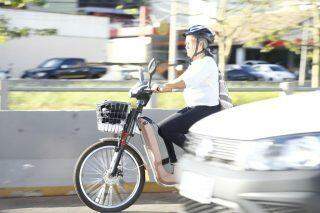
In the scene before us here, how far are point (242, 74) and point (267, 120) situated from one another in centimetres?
3602

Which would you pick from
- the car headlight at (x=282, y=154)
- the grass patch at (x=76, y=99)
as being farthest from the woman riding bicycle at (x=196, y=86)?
the grass patch at (x=76, y=99)

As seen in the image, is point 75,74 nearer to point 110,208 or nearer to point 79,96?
point 79,96

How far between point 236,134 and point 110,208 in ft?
6.82

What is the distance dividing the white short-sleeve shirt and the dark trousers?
6 cm

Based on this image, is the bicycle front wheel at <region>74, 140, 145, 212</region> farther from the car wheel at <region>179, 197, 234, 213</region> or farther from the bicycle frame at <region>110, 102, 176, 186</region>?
the car wheel at <region>179, 197, 234, 213</region>

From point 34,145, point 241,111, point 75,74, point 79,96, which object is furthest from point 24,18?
point 241,111

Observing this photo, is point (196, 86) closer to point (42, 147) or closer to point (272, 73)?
point (42, 147)

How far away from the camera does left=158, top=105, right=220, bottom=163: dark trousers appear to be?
18.1ft

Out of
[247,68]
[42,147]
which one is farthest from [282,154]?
[247,68]

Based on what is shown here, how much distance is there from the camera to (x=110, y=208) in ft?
18.1

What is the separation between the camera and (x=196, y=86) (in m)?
5.45

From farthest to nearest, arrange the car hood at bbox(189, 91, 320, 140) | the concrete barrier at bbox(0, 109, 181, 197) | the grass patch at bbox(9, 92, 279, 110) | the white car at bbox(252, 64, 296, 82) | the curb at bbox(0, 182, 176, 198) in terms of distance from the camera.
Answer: the white car at bbox(252, 64, 296, 82) < the grass patch at bbox(9, 92, 279, 110) < the concrete barrier at bbox(0, 109, 181, 197) < the curb at bbox(0, 182, 176, 198) < the car hood at bbox(189, 91, 320, 140)

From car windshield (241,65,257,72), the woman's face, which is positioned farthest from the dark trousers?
car windshield (241,65,257,72)

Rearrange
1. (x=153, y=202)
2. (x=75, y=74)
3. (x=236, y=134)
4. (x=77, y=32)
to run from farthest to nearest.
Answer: (x=77, y=32)
(x=75, y=74)
(x=153, y=202)
(x=236, y=134)
